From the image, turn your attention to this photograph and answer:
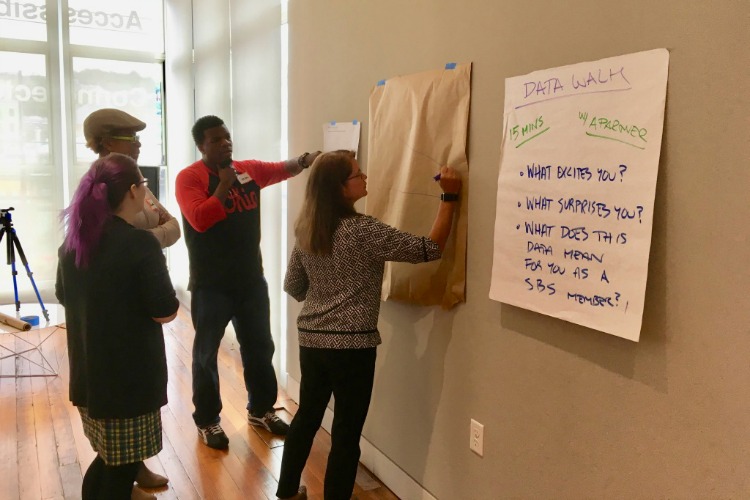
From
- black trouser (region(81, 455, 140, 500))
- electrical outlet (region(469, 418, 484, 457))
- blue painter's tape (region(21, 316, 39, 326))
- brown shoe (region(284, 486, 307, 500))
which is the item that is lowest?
brown shoe (region(284, 486, 307, 500))

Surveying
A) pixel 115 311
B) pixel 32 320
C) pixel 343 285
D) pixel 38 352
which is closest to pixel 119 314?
pixel 115 311

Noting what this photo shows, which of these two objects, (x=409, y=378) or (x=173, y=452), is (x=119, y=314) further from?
(x=173, y=452)

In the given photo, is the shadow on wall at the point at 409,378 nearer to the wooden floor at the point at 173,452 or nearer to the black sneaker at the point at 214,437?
the wooden floor at the point at 173,452

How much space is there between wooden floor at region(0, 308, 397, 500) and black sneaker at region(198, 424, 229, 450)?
31mm

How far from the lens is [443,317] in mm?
2072

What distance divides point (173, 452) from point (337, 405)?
116cm

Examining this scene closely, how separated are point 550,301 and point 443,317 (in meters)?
0.55

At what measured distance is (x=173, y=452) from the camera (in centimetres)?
274

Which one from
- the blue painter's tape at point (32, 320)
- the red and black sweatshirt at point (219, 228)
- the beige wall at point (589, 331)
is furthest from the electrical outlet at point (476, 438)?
the blue painter's tape at point (32, 320)

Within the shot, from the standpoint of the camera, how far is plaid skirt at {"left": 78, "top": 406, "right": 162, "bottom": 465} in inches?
69.3

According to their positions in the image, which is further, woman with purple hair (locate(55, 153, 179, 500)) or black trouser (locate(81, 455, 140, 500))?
black trouser (locate(81, 455, 140, 500))

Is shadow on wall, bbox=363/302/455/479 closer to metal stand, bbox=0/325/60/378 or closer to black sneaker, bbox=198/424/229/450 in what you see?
black sneaker, bbox=198/424/229/450

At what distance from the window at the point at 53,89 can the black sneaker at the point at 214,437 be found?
339 centimetres

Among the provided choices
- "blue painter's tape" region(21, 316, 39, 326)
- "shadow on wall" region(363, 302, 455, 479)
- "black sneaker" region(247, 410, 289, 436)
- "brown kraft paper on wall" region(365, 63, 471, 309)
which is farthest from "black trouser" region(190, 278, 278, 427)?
"blue painter's tape" region(21, 316, 39, 326)
